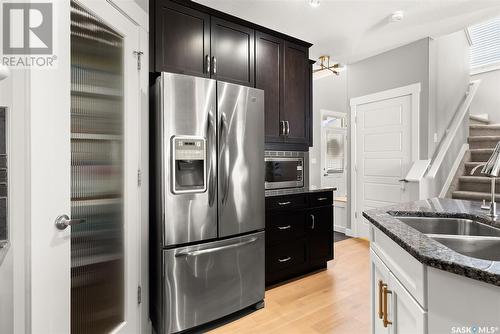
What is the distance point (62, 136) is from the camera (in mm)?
1215

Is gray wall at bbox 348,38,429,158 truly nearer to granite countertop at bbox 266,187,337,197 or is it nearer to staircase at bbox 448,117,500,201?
staircase at bbox 448,117,500,201

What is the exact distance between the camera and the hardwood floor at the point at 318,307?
207cm

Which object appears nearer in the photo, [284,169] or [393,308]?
[393,308]

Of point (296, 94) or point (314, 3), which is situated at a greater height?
point (314, 3)

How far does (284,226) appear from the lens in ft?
9.09

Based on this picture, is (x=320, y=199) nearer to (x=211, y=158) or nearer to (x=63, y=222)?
(x=211, y=158)

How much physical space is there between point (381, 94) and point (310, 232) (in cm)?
236

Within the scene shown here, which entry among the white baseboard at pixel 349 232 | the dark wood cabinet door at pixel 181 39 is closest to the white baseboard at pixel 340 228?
the white baseboard at pixel 349 232

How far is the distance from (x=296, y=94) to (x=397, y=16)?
4.21 feet

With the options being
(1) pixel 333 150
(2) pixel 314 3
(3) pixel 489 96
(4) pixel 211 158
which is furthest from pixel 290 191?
(3) pixel 489 96

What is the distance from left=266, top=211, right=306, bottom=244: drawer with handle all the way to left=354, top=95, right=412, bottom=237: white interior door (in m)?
1.68

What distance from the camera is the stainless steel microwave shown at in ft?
9.20

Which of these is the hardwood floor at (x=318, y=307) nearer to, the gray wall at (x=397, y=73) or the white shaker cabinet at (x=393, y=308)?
the white shaker cabinet at (x=393, y=308)

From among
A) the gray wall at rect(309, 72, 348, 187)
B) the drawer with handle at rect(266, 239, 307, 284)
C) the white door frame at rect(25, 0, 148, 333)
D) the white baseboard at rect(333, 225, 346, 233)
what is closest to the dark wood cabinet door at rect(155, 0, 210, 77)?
the white door frame at rect(25, 0, 148, 333)
